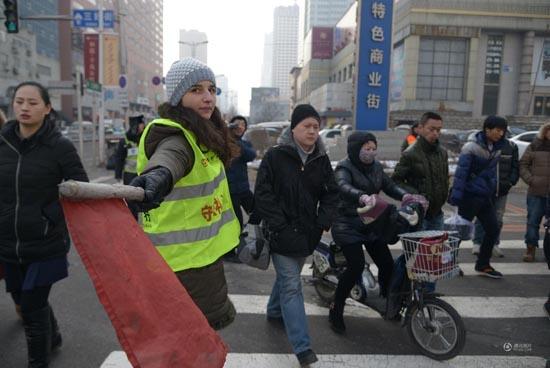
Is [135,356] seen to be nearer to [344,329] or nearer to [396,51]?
[344,329]

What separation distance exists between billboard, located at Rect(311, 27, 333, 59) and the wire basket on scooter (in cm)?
7894

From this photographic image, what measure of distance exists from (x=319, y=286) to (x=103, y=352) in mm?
2144

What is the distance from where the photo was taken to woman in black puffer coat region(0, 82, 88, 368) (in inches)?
113

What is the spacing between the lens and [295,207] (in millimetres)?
3352

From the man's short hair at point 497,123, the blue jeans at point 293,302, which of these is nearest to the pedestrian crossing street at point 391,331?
the blue jeans at point 293,302

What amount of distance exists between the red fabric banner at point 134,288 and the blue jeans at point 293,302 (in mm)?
1671

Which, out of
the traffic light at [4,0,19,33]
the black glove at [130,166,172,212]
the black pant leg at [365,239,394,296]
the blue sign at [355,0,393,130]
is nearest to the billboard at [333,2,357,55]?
the blue sign at [355,0,393,130]

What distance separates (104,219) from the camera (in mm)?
1613

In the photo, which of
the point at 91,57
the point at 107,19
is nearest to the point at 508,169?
the point at 107,19

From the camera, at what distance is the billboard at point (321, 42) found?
78.1 m

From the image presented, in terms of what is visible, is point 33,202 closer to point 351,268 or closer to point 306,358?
point 306,358

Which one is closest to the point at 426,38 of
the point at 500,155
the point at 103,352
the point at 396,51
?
the point at 396,51

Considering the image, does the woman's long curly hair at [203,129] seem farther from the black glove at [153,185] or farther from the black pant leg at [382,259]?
the black pant leg at [382,259]

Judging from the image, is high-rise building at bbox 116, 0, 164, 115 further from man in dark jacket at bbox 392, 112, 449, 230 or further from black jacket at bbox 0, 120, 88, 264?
black jacket at bbox 0, 120, 88, 264
